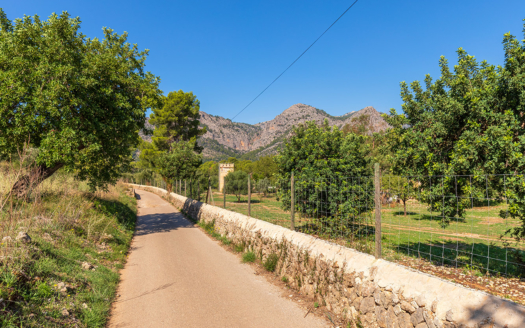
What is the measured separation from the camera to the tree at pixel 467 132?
5180 mm

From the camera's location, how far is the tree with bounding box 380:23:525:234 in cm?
518

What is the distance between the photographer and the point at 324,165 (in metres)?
9.08

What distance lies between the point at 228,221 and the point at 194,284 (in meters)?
4.26

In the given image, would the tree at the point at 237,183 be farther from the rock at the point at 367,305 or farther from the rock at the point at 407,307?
the rock at the point at 407,307

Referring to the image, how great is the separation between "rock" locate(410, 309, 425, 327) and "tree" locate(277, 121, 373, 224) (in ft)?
18.5

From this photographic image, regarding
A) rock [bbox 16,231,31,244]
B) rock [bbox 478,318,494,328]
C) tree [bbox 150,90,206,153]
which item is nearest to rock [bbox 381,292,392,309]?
rock [bbox 478,318,494,328]

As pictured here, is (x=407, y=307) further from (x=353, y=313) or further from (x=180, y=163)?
(x=180, y=163)

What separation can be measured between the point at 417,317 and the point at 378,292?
55 cm

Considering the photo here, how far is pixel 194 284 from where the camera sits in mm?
5441

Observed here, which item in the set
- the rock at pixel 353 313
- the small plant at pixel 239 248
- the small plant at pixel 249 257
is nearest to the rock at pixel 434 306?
the rock at pixel 353 313

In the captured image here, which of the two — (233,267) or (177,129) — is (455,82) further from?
(177,129)

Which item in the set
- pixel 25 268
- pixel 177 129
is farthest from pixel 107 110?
pixel 177 129

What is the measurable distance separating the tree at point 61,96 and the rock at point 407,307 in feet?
27.8

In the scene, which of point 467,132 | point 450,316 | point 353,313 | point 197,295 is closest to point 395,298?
point 450,316
